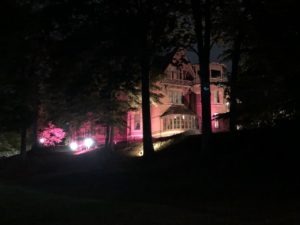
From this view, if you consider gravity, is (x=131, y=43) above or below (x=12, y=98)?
above

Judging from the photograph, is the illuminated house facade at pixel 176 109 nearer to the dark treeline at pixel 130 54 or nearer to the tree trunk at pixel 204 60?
the dark treeline at pixel 130 54

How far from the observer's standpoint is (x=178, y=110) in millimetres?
56938

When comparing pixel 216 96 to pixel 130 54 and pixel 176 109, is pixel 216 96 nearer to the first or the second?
pixel 176 109

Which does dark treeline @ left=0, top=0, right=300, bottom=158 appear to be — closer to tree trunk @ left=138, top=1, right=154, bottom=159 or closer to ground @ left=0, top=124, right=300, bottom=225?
tree trunk @ left=138, top=1, right=154, bottom=159

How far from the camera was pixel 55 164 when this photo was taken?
3862 cm

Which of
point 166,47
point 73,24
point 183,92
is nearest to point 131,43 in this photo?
point 166,47

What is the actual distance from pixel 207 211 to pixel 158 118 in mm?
43822

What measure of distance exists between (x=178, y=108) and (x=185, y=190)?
38594 millimetres

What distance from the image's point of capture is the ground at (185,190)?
1230 cm

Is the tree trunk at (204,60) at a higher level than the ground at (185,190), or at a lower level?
higher

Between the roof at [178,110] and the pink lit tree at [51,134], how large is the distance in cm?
1457

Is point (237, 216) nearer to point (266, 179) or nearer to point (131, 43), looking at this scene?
point (266, 179)

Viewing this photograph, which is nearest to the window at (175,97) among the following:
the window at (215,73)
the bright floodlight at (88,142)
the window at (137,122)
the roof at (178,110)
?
the roof at (178,110)

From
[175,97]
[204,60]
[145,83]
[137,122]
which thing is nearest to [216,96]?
[175,97]
